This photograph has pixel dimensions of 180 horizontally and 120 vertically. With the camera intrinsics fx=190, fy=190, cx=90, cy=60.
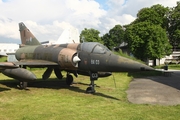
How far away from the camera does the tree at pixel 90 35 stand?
242 ft

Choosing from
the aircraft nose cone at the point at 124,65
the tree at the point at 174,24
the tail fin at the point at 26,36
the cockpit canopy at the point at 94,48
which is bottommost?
the aircraft nose cone at the point at 124,65

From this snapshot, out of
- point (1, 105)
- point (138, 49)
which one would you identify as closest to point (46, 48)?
point (1, 105)

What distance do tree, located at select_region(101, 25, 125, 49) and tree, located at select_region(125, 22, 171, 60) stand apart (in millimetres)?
44994

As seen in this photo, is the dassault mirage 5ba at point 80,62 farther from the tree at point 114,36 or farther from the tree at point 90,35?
the tree at point 114,36

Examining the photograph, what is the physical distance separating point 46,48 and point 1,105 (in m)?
6.06

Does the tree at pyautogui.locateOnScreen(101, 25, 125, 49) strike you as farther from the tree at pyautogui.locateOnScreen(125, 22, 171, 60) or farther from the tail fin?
the tail fin

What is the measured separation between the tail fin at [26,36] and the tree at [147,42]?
22.6 m

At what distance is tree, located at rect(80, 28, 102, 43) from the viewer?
73625 millimetres

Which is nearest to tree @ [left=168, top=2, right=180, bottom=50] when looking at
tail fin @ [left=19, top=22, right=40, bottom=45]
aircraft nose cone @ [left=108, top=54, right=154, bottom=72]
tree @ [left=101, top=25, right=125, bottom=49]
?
tail fin @ [left=19, top=22, right=40, bottom=45]

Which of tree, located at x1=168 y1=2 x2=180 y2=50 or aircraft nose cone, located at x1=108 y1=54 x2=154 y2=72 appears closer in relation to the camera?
aircraft nose cone, located at x1=108 y1=54 x2=154 y2=72

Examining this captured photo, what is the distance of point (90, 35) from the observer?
244 ft

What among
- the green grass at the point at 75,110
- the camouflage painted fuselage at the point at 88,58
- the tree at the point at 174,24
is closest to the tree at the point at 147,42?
the tree at the point at 174,24

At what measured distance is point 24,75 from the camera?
11.1 m

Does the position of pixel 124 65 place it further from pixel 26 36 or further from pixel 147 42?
pixel 147 42
